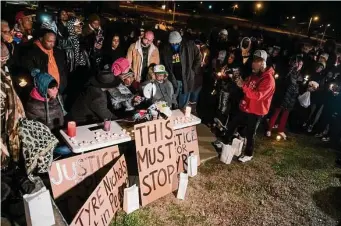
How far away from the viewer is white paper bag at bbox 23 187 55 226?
321cm

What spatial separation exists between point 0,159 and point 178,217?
2556 millimetres

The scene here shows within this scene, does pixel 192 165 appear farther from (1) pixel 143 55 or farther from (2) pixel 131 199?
(1) pixel 143 55

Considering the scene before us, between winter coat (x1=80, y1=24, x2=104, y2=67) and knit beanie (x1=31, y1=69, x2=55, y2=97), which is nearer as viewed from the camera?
knit beanie (x1=31, y1=69, x2=55, y2=97)

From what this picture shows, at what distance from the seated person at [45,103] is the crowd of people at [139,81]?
14mm

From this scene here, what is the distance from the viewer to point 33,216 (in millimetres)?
3256

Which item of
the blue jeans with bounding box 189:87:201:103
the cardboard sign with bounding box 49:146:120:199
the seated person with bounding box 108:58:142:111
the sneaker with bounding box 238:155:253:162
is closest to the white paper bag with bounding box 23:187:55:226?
the cardboard sign with bounding box 49:146:120:199

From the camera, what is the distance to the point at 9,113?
3.33 meters

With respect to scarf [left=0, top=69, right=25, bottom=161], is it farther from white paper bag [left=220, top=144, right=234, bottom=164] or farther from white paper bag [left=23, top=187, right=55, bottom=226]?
white paper bag [left=220, top=144, right=234, bottom=164]

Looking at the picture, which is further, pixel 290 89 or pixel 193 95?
pixel 193 95

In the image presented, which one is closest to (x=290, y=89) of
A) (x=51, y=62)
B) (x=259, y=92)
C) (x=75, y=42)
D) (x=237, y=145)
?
(x=259, y=92)

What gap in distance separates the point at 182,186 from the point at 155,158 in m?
0.67

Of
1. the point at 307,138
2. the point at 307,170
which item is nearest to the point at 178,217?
the point at 307,170

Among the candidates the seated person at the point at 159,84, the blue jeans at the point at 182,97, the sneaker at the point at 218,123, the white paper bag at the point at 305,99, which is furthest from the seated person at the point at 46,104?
the white paper bag at the point at 305,99

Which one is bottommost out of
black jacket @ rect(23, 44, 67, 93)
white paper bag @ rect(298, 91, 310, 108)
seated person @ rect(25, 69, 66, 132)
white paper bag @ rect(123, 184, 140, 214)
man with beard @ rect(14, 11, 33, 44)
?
white paper bag @ rect(123, 184, 140, 214)
